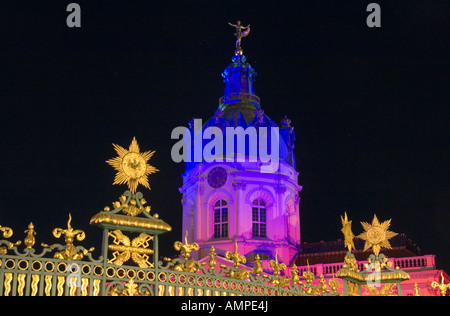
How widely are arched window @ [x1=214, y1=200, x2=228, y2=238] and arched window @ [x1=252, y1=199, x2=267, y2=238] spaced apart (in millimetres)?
1801

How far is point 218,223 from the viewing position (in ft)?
157

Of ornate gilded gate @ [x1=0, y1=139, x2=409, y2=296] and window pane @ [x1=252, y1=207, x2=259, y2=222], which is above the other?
window pane @ [x1=252, y1=207, x2=259, y2=222]

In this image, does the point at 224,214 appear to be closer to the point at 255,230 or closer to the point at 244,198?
the point at 244,198

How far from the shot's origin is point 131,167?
45.1 ft

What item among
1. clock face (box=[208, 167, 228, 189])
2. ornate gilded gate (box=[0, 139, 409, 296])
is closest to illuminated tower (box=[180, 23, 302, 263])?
clock face (box=[208, 167, 228, 189])

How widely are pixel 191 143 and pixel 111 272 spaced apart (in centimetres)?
3534

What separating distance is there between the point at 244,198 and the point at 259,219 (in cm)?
182

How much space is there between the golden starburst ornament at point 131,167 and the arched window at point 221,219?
33759 mm

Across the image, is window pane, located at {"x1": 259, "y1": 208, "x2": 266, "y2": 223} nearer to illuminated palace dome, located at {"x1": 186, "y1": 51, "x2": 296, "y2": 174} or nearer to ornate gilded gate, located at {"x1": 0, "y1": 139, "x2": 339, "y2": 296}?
illuminated palace dome, located at {"x1": 186, "y1": 51, "x2": 296, "y2": 174}

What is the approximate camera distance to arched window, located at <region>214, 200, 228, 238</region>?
156 ft
